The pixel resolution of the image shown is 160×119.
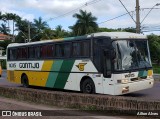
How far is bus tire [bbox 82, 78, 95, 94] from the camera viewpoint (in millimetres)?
16178

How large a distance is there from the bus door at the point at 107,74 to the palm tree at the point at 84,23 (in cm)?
6047

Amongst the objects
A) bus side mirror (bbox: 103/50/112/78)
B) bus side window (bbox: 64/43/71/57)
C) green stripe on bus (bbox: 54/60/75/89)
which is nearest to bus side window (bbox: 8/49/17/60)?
green stripe on bus (bbox: 54/60/75/89)

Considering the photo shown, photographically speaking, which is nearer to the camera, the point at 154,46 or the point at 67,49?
the point at 67,49

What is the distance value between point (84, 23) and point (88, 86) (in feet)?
199

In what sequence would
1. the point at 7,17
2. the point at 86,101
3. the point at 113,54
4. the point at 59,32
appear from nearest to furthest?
the point at 86,101 < the point at 113,54 < the point at 59,32 < the point at 7,17

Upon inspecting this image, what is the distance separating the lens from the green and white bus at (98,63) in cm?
1501

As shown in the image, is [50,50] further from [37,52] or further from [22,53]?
[22,53]

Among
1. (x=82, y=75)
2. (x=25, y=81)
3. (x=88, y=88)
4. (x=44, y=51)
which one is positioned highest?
(x=44, y=51)

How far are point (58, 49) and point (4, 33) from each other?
115 meters

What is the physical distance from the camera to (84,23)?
3012 inches

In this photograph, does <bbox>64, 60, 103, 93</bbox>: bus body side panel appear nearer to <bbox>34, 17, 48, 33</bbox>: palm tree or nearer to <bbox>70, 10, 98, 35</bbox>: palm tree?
<bbox>70, 10, 98, 35</bbox>: palm tree

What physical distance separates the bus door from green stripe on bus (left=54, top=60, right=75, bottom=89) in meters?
2.45

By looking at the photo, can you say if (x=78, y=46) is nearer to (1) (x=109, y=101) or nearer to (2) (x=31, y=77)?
(2) (x=31, y=77)

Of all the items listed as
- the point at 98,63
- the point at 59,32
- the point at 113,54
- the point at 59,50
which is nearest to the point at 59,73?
the point at 59,50
